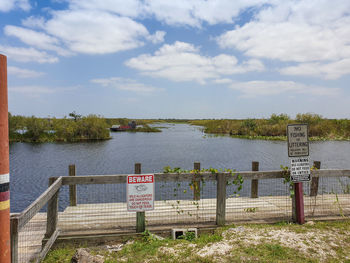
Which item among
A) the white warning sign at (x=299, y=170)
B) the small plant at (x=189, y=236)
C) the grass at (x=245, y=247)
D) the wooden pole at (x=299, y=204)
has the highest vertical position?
the white warning sign at (x=299, y=170)

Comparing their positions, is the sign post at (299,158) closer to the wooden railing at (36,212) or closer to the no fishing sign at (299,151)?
the no fishing sign at (299,151)

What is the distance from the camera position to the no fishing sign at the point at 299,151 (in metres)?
6.36

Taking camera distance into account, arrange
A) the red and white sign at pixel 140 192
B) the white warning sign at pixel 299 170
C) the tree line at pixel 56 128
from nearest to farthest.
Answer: the red and white sign at pixel 140 192, the white warning sign at pixel 299 170, the tree line at pixel 56 128

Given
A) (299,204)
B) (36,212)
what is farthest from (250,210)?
(36,212)

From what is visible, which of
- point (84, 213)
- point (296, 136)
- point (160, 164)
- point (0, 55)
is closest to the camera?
point (0, 55)

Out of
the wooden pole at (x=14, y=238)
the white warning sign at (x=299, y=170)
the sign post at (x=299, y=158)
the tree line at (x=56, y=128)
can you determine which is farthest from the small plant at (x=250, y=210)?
the tree line at (x=56, y=128)

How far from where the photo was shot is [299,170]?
6.38 metres

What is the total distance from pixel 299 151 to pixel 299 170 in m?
0.48

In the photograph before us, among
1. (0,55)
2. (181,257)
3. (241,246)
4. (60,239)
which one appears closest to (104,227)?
(60,239)

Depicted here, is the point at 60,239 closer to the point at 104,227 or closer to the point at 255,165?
the point at 104,227

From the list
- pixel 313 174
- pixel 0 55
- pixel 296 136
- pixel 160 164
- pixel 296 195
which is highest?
pixel 0 55

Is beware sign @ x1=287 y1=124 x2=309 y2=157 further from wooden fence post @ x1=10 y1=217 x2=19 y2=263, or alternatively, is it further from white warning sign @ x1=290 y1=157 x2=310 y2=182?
wooden fence post @ x1=10 y1=217 x2=19 y2=263

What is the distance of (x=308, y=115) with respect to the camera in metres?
55.5

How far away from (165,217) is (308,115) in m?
57.3
